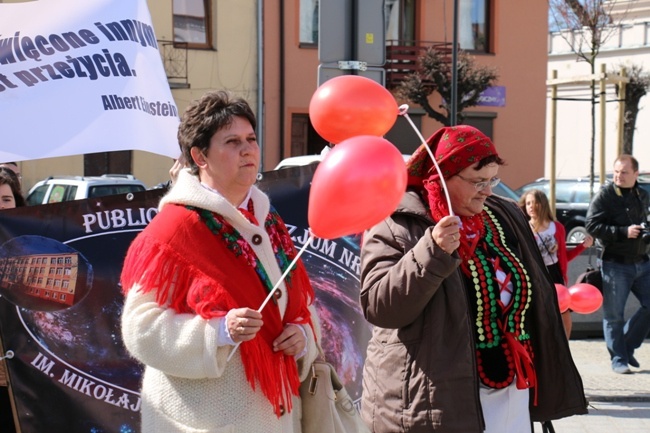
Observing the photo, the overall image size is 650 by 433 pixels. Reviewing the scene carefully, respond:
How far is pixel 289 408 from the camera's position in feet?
10.2

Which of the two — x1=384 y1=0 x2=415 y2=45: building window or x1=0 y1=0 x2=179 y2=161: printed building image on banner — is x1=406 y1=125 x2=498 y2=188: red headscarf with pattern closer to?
x1=0 y1=0 x2=179 y2=161: printed building image on banner

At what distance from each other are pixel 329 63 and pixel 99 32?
4.97 ft

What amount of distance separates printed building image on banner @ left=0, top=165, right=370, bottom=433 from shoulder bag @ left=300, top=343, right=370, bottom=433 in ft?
5.31

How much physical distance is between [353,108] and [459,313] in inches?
31.1

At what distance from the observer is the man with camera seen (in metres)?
8.59

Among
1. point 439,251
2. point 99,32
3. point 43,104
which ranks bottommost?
point 439,251

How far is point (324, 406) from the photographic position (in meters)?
3.23

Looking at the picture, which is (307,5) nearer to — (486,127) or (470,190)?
(486,127)

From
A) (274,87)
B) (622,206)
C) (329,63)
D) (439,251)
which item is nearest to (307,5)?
(274,87)

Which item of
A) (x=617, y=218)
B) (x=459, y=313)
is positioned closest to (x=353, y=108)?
(x=459, y=313)

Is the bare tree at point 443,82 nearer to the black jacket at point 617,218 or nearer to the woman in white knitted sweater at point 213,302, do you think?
the black jacket at point 617,218

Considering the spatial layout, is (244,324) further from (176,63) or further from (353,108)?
(176,63)

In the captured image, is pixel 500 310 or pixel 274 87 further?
pixel 274 87

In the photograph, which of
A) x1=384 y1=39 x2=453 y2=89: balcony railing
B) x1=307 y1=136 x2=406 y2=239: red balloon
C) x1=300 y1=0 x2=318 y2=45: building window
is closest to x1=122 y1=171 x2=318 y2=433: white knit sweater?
x1=307 y1=136 x2=406 y2=239: red balloon
